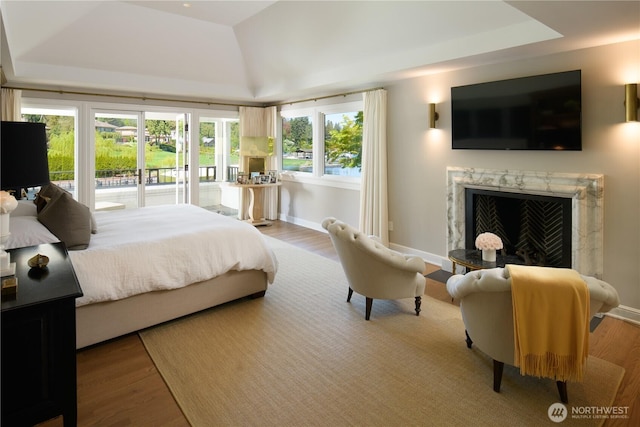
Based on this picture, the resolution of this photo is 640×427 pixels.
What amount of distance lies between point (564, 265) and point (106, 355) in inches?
160

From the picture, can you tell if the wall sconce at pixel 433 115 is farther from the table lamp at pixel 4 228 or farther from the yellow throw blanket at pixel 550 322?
the table lamp at pixel 4 228

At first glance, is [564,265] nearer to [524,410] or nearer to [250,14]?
[524,410]

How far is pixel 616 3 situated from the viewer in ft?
8.02

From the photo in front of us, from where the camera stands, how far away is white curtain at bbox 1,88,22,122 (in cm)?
521

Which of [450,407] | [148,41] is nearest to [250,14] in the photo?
[148,41]

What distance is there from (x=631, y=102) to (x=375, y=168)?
2.98 meters

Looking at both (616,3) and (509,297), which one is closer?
(509,297)

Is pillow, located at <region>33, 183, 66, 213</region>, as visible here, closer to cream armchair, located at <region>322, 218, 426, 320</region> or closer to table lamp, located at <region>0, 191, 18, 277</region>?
table lamp, located at <region>0, 191, 18, 277</region>

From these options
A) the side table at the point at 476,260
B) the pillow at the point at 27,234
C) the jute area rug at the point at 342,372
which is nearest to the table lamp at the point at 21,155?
the pillow at the point at 27,234

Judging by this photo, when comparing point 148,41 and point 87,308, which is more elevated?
point 148,41

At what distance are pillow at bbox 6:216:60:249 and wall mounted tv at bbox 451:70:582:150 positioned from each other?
4101 mm

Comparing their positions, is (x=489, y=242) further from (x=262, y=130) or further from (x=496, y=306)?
(x=262, y=130)

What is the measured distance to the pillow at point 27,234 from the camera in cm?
261

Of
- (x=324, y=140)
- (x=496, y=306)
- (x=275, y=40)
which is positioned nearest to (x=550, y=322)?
(x=496, y=306)
